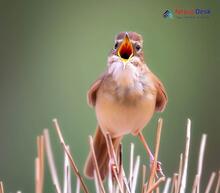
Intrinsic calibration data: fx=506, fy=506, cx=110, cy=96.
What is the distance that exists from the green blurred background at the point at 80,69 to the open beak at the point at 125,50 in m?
0.21

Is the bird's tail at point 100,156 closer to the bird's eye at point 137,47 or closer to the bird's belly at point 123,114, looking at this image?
the bird's belly at point 123,114

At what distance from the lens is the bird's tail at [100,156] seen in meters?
0.82

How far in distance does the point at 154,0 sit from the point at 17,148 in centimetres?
45

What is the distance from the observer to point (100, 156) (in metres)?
0.85

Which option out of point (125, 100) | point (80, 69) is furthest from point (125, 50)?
point (80, 69)

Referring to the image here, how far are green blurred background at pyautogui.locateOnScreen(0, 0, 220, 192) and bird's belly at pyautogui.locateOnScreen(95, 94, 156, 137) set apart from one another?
0.13 m

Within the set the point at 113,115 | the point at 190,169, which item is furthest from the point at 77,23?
the point at 190,169

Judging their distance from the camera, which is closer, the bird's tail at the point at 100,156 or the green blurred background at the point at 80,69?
the bird's tail at the point at 100,156

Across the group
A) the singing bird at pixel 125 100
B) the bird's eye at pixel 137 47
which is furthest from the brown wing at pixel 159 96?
the bird's eye at pixel 137 47

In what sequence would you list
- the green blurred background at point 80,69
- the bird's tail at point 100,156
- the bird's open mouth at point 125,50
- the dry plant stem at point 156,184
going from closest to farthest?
the dry plant stem at point 156,184, the bird's open mouth at point 125,50, the bird's tail at point 100,156, the green blurred background at point 80,69

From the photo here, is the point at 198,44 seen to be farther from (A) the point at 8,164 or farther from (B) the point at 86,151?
(A) the point at 8,164

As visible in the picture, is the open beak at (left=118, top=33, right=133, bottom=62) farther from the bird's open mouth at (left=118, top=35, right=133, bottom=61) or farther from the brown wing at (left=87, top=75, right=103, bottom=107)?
the brown wing at (left=87, top=75, right=103, bottom=107)

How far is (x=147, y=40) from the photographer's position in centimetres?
94

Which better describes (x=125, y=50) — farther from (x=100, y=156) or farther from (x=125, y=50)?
(x=100, y=156)
